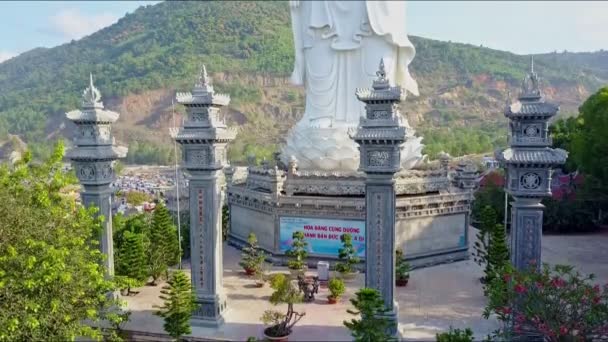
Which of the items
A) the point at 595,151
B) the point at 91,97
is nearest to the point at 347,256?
the point at 91,97

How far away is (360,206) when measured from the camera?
14.3 metres

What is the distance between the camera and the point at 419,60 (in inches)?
3848

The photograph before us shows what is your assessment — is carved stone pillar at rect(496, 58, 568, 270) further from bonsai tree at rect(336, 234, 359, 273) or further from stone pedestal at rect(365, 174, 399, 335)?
bonsai tree at rect(336, 234, 359, 273)

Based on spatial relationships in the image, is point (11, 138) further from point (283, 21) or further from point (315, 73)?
point (315, 73)

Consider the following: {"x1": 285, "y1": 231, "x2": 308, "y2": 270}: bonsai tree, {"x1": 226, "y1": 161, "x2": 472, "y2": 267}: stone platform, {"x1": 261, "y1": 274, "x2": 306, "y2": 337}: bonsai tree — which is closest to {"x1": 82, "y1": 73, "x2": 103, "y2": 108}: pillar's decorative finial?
{"x1": 261, "y1": 274, "x2": 306, "y2": 337}: bonsai tree

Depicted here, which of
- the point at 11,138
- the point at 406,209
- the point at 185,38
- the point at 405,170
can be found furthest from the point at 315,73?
the point at 185,38

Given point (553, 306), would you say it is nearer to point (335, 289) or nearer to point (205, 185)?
point (335, 289)

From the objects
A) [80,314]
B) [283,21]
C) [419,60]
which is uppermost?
[283,21]

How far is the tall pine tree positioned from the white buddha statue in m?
5.38

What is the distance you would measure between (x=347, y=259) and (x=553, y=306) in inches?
251

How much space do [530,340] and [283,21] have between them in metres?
97.9

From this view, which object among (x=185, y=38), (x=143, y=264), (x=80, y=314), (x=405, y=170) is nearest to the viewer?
(x=80, y=314)

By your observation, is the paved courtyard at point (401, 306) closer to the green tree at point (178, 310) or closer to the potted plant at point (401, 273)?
the potted plant at point (401, 273)

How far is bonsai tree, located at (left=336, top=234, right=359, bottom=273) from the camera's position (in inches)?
516
